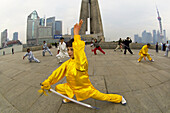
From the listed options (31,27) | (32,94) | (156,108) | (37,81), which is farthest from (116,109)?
(31,27)

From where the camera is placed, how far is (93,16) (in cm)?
3147

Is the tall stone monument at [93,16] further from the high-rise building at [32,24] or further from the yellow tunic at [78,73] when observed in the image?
the high-rise building at [32,24]

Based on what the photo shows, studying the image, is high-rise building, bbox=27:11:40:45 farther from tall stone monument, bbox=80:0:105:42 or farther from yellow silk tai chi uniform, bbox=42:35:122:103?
yellow silk tai chi uniform, bbox=42:35:122:103

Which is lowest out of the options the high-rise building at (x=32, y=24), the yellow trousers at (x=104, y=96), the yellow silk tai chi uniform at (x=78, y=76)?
the yellow trousers at (x=104, y=96)

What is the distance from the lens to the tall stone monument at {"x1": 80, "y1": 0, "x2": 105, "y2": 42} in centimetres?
3081

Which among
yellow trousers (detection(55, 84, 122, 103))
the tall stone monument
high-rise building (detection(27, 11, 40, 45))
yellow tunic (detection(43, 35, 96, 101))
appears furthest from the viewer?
high-rise building (detection(27, 11, 40, 45))

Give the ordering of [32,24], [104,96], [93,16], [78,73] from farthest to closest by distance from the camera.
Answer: [32,24] < [93,16] < [104,96] < [78,73]

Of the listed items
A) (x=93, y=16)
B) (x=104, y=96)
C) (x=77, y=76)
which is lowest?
(x=104, y=96)

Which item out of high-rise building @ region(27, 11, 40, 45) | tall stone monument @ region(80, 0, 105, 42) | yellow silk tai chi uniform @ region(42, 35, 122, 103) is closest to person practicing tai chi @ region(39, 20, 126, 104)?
yellow silk tai chi uniform @ region(42, 35, 122, 103)

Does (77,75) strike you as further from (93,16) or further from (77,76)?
(93,16)

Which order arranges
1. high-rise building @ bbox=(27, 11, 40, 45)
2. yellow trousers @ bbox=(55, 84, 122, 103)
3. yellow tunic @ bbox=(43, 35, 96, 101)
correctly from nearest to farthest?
1. yellow tunic @ bbox=(43, 35, 96, 101)
2. yellow trousers @ bbox=(55, 84, 122, 103)
3. high-rise building @ bbox=(27, 11, 40, 45)

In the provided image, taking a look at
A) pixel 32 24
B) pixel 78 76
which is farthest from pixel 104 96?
pixel 32 24

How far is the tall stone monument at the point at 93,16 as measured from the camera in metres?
30.8

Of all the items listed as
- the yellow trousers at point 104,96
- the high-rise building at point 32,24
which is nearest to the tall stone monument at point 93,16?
the yellow trousers at point 104,96
